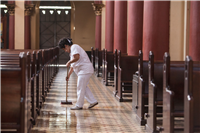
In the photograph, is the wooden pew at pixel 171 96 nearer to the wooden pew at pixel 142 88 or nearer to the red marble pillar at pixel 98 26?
the wooden pew at pixel 142 88

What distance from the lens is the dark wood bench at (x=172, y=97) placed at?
3.29m

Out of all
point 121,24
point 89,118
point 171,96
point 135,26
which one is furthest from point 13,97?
point 121,24

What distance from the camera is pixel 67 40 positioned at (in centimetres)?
557

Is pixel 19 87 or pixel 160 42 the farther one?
pixel 160 42

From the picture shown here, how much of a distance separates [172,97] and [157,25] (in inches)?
112

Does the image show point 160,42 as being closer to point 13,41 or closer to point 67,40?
point 67,40

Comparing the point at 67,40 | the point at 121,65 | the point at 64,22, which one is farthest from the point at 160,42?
the point at 64,22

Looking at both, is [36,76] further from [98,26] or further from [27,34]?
[27,34]

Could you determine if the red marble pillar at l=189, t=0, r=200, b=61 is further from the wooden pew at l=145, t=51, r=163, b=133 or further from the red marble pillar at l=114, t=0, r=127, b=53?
the red marble pillar at l=114, t=0, r=127, b=53

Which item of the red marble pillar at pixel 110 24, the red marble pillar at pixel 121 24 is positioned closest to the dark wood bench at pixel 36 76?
the red marble pillar at pixel 121 24

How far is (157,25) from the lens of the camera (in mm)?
5824

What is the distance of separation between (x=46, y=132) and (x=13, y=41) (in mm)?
9789

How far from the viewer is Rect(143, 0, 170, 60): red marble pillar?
19.0 feet

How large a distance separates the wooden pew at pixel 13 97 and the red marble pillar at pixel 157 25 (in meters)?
3.37
